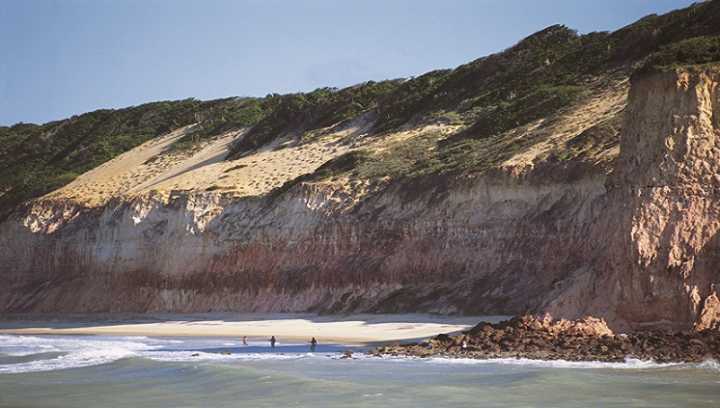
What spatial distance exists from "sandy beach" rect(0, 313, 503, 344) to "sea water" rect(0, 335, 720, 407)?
250 cm

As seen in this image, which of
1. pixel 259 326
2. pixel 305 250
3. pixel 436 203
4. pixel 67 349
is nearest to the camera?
pixel 67 349

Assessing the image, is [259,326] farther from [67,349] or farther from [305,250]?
[67,349]

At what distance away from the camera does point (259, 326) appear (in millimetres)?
38844

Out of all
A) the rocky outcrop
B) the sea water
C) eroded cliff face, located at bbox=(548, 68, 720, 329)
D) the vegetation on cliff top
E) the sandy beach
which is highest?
the vegetation on cliff top

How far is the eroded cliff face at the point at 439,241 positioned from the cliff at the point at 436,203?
0.06 meters

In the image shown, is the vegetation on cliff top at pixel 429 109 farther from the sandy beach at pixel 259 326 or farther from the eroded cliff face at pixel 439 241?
the sandy beach at pixel 259 326

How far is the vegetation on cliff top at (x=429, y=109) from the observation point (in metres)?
45.6

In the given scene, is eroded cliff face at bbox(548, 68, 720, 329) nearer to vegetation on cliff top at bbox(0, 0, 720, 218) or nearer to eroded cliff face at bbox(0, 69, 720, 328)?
eroded cliff face at bbox(0, 69, 720, 328)

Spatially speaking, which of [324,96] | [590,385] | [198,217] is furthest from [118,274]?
[590,385]

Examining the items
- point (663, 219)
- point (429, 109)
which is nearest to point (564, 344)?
point (663, 219)

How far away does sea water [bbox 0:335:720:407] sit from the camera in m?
20.5

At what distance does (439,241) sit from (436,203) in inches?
71.0

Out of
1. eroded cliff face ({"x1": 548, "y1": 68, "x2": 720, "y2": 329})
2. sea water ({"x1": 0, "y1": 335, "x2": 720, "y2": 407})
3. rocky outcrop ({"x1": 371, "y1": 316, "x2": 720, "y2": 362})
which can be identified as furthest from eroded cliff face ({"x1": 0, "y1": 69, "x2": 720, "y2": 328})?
sea water ({"x1": 0, "y1": 335, "x2": 720, "y2": 407})

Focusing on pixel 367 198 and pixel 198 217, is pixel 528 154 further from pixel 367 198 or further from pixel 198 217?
pixel 198 217
